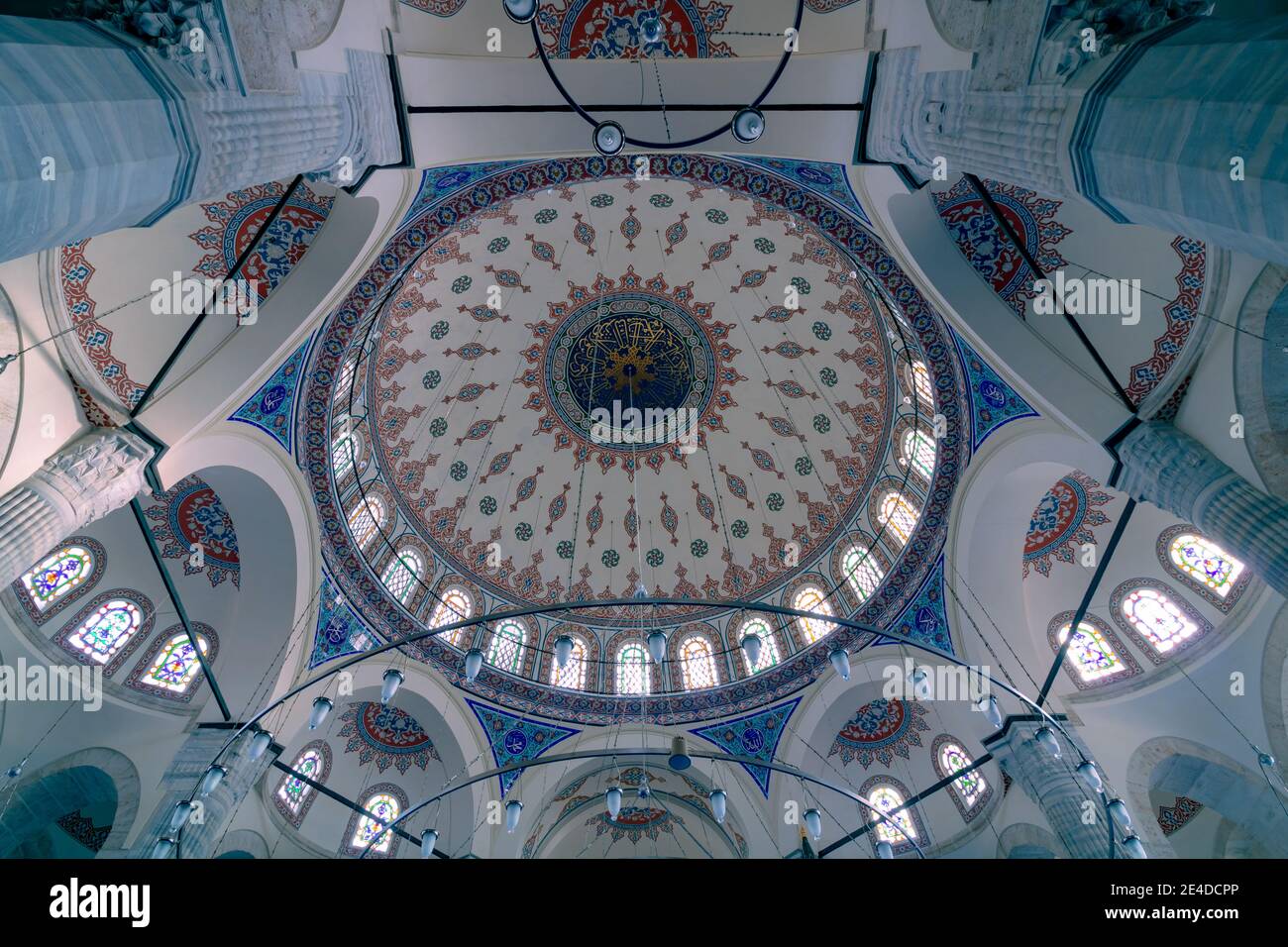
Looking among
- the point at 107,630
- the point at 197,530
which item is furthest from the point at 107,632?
the point at 197,530

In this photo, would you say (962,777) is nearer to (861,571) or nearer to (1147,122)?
(861,571)

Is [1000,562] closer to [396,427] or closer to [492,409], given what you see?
[492,409]

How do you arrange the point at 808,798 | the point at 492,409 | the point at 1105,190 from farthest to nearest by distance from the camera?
the point at 492,409, the point at 808,798, the point at 1105,190

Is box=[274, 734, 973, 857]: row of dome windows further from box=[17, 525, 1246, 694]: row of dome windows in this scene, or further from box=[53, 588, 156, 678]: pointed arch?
box=[53, 588, 156, 678]: pointed arch

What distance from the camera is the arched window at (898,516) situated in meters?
12.1

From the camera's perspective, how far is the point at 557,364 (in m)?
14.9

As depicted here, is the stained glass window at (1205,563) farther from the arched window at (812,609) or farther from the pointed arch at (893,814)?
the pointed arch at (893,814)

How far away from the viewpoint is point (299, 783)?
11570 millimetres

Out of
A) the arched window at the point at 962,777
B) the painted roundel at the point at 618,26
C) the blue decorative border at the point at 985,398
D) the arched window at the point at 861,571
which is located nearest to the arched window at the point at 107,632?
the painted roundel at the point at 618,26

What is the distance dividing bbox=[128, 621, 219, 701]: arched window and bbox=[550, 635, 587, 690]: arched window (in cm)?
604

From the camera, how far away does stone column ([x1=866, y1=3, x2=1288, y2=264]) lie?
10.5 feet

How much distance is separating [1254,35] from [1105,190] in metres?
0.97

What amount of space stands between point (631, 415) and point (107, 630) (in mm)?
10127

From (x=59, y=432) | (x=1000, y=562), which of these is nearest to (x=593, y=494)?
(x=1000, y=562)
